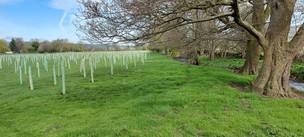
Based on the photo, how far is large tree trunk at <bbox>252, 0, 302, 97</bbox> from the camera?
27.5 feet

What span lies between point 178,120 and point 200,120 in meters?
0.50

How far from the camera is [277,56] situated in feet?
27.9

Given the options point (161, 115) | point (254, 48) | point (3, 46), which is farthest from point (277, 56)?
point (3, 46)

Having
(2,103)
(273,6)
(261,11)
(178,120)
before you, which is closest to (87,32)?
(2,103)

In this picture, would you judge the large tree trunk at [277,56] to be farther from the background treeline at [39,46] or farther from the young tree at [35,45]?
the young tree at [35,45]

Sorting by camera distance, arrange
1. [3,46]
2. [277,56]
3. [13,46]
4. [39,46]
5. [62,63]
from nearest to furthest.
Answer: [277,56]
[62,63]
[3,46]
[39,46]
[13,46]

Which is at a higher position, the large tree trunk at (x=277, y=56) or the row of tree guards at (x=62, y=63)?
the large tree trunk at (x=277, y=56)

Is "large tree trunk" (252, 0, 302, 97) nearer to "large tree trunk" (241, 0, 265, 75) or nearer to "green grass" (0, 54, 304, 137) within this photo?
"green grass" (0, 54, 304, 137)

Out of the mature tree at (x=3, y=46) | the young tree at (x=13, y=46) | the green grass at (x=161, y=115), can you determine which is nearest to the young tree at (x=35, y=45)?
the young tree at (x=13, y=46)

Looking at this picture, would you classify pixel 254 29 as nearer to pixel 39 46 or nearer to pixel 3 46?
pixel 39 46

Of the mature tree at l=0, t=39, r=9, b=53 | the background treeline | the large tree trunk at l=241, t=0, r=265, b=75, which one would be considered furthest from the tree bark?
→ the mature tree at l=0, t=39, r=9, b=53

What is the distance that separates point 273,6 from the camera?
8.58m

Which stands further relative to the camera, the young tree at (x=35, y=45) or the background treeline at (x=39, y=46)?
the young tree at (x=35, y=45)

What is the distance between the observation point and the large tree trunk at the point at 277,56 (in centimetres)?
839
